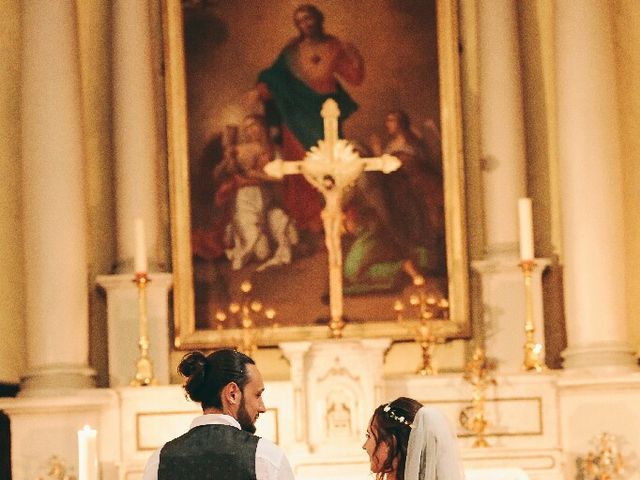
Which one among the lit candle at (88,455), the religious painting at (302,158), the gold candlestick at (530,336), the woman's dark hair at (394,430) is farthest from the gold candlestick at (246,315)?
the woman's dark hair at (394,430)

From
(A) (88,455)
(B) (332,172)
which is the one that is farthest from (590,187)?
(A) (88,455)

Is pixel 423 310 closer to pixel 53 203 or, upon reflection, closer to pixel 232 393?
pixel 53 203

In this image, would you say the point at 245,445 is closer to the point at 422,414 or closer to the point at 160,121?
the point at 422,414

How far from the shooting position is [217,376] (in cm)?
496

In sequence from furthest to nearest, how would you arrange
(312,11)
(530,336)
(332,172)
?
(312,11) < (332,172) < (530,336)

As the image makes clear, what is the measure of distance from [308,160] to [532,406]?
7.10 feet

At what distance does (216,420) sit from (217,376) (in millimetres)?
135

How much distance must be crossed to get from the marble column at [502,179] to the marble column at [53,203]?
8.87 feet

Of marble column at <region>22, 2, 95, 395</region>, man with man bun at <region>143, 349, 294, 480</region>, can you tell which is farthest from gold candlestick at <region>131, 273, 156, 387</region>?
man with man bun at <region>143, 349, 294, 480</region>

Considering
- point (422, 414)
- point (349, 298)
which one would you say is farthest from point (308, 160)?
point (422, 414)

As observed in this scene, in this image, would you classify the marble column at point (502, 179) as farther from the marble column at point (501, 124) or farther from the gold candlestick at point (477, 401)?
the gold candlestick at point (477, 401)

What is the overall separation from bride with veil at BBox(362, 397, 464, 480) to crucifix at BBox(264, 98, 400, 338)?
15.5 feet

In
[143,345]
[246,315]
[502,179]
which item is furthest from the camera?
[502,179]

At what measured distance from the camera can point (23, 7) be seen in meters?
11.1
